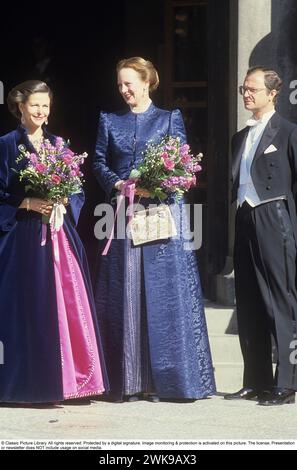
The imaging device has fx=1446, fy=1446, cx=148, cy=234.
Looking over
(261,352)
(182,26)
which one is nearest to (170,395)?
(261,352)

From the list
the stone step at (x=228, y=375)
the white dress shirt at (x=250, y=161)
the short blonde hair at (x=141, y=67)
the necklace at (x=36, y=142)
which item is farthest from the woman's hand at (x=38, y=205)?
the stone step at (x=228, y=375)

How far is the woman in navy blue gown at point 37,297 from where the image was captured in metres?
7.77

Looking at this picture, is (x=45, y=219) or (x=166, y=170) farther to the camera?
(x=45, y=219)

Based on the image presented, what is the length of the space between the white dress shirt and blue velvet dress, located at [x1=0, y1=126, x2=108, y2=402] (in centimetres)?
96

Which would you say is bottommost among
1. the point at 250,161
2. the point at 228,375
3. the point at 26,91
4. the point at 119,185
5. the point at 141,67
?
the point at 228,375

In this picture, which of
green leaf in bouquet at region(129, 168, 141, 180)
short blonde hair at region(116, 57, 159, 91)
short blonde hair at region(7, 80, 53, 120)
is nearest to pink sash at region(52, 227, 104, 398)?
green leaf in bouquet at region(129, 168, 141, 180)

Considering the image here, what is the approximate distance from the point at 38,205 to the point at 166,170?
71cm

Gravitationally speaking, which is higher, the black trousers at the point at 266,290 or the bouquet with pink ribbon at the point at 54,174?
the bouquet with pink ribbon at the point at 54,174

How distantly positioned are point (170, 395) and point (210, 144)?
252cm

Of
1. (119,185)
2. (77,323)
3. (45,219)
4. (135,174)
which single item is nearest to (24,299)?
(77,323)

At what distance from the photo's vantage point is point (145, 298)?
7.97 m

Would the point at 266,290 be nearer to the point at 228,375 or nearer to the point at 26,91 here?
the point at 228,375

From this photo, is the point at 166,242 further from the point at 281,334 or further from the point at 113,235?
the point at 281,334

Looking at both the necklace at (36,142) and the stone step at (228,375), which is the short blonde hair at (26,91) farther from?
the stone step at (228,375)
